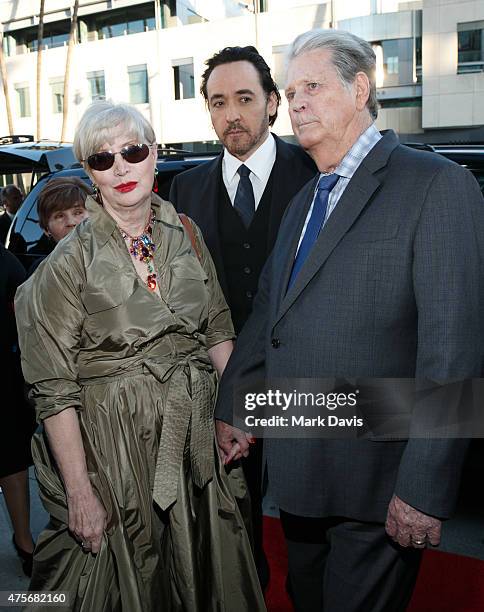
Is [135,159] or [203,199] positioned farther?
[203,199]

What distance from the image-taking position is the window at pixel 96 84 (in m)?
28.1

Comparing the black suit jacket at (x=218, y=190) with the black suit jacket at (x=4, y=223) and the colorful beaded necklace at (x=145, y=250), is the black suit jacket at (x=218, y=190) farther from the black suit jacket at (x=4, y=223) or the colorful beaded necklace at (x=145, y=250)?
the black suit jacket at (x=4, y=223)

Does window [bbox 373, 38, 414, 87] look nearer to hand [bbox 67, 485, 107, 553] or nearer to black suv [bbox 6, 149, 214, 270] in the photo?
black suv [bbox 6, 149, 214, 270]

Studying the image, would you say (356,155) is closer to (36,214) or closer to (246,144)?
(246,144)

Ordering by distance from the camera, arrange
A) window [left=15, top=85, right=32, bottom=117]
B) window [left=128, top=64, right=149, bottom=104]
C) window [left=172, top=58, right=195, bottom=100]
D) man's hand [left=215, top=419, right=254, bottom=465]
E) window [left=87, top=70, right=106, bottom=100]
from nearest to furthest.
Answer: man's hand [left=215, top=419, right=254, bottom=465]
window [left=172, top=58, right=195, bottom=100]
window [left=128, top=64, right=149, bottom=104]
window [left=87, top=70, right=106, bottom=100]
window [left=15, top=85, right=32, bottom=117]

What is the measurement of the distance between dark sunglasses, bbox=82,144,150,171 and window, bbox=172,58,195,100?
81.9ft

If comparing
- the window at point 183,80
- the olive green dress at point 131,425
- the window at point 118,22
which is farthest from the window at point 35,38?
the olive green dress at point 131,425

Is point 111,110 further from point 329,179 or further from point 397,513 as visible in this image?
point 397,513

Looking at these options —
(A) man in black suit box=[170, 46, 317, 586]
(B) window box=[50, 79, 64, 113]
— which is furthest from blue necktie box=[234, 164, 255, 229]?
(B) window box=[50, 79, 64, 113]

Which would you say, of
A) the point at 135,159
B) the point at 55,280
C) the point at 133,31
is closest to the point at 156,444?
the point at 55,280

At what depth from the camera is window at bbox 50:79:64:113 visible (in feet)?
95.9

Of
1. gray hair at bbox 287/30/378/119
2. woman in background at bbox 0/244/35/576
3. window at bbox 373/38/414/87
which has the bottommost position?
woman in background at bbox 0/244/35/576

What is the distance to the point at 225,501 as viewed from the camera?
2.25 meters

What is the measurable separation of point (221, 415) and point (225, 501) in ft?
1.02
